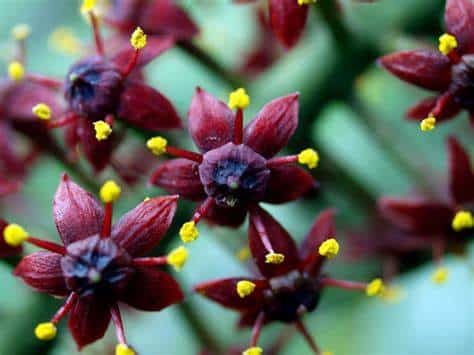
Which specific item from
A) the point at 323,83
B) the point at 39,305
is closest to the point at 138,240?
the point at 39,305

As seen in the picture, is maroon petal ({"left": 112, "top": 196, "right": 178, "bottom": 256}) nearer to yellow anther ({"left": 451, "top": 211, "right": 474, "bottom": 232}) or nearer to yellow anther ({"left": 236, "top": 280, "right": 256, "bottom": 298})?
yellow anther ({"left": 236, "top": 280, "right": 256, "bottom": 298})

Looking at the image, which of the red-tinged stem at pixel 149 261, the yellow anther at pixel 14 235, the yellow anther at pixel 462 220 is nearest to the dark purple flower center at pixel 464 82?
the yellow anther at pixel 462 220

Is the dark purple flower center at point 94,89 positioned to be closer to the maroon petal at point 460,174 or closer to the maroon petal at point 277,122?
the maroon petal at point 277,122

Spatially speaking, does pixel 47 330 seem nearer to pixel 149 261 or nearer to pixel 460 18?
pixel 149 261

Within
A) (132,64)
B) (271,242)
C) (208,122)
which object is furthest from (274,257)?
(132,64)

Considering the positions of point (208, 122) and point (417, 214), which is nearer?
point (208, 122)
